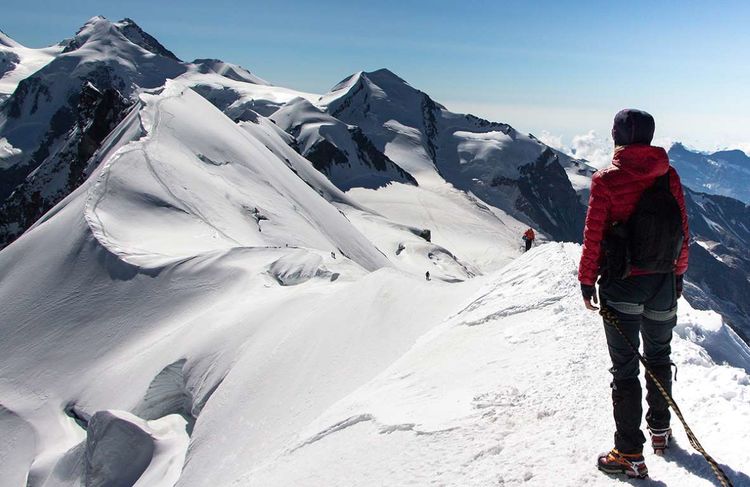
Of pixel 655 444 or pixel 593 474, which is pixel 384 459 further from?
pixel 655 444

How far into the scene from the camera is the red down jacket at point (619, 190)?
182 inches

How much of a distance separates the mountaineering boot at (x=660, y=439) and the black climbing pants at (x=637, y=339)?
0.04 meters

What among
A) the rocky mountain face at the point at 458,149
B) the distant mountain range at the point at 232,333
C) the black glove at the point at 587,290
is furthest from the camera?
the rocky mountain face at the point at 458,149

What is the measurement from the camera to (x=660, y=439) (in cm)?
487

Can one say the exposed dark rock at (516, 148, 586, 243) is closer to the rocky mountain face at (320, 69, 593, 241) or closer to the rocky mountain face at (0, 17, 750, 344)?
the rocky mountain face at (320, 69, 593, 241)

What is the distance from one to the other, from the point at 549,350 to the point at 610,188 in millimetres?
3053

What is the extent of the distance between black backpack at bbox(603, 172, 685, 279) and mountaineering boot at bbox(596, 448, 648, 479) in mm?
1469

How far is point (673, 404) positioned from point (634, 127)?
7.56 ft

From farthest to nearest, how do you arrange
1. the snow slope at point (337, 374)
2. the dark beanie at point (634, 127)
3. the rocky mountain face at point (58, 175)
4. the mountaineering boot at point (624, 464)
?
the rocky mountain face at point (58, 175) < the snow slope at point (337, 374) < the dark beanie at point (634, 127) < the mountaineering boot at point (624, 464)

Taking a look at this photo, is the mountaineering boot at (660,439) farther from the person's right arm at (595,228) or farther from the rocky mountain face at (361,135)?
the rocky mountain face at (361,135)

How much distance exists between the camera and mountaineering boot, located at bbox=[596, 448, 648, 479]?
14.9 feet

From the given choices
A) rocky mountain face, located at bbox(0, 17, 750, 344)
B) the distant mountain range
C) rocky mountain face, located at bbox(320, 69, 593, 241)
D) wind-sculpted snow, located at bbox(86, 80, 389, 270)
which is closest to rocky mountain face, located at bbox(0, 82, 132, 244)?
wind-sculpted snow, located at bbox(86, 80, 389, 270)

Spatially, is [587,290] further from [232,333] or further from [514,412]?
[232,333]

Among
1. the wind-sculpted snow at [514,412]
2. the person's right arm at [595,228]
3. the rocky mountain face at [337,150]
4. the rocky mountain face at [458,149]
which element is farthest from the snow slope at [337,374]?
the rocky mountain face at [458,149]
